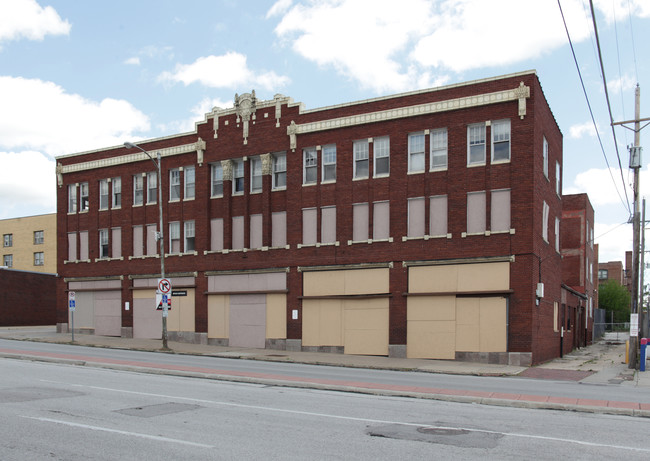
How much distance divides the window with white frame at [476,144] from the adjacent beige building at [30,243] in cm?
5953

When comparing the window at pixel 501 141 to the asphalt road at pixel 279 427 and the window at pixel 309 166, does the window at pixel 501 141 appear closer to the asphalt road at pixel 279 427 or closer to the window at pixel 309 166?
the window at pixel 309 166

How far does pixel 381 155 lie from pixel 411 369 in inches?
422

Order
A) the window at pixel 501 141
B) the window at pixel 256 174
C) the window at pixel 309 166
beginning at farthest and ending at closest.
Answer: the window at pixel 256 174
the window at pixel 309 166
the window at pixel 501 141

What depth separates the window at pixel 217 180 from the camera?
35.2m

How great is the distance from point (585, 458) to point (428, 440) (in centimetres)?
224

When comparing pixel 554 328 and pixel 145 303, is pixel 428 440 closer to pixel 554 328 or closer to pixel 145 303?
pixel 554 328

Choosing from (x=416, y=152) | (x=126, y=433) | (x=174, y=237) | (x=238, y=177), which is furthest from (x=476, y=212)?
(x=126, y=433)

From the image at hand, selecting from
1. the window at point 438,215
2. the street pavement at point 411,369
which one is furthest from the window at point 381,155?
the street pavement at point 411,369

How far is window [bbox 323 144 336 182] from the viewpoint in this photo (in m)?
31.1

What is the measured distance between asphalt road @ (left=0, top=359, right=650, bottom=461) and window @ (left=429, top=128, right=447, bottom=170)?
50.2ft

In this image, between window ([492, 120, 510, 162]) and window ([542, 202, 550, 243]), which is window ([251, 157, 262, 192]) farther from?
window ([542, 202, 550, 243])

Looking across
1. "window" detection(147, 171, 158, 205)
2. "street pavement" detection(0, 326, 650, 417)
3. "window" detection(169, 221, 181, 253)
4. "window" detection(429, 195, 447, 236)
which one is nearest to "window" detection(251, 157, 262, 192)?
"window" detection(169, 221, 181, 253)

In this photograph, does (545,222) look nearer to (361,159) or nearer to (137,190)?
(361,159)

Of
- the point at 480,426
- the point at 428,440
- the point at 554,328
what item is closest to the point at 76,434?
the point at 428,440
